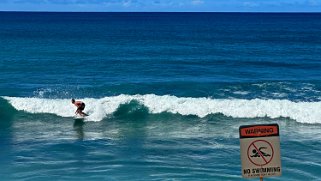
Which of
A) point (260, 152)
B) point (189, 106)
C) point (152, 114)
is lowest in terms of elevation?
point (260, 152)

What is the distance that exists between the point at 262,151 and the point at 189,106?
18.4 meters

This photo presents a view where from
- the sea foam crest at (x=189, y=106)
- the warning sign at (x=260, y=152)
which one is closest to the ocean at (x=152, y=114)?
the sea foam crest at (x=189, y=106)

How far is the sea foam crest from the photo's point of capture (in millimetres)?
23656

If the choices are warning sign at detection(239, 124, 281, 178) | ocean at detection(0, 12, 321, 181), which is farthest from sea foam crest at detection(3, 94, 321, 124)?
warning sign at detection(239, 124, 281, 178)

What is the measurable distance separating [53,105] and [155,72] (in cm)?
1165

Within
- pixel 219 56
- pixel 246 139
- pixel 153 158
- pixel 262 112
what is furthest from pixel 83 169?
pixel 219 56

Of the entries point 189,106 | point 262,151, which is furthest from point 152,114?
point 262,151

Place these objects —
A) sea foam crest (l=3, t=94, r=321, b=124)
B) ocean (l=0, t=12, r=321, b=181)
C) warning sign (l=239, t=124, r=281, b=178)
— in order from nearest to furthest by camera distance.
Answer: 1. warning sign (l=239, t=124, r=281, b=178)
2. ocean (l=0, t=12, r=321, b=181)
3. sea foam crest (l=3, t=94, r=321, b=124)

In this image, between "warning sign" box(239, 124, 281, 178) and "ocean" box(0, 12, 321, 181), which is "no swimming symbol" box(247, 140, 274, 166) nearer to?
"warning sign" box(239, 124, 281, 178)

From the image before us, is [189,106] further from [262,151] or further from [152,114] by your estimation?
[262,151]

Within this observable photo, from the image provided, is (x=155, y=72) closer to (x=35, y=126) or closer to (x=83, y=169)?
(x=35, y=126)

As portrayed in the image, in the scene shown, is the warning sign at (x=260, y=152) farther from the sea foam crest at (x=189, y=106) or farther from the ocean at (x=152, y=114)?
the sea foam crest at (x=189, y=106)

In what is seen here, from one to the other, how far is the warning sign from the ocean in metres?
8.12

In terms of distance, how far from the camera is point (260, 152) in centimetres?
638
